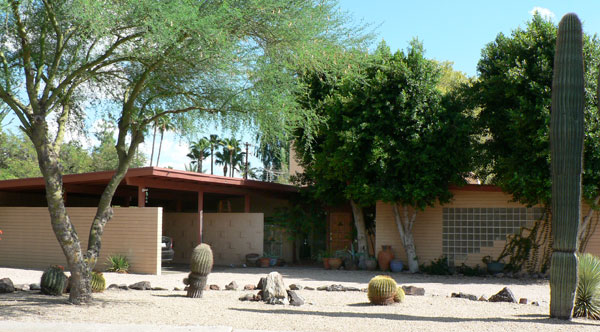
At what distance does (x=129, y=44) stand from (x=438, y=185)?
10.7 meters

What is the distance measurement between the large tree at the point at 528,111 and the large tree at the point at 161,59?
737cm

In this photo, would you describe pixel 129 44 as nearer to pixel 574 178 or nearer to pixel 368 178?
pixel 574 178

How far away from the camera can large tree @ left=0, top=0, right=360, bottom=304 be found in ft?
32.0

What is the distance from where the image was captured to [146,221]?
57.3ft

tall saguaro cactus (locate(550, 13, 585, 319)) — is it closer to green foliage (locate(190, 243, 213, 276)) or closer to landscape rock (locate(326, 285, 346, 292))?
landscape rock (locate(326, 285, 346, 292))

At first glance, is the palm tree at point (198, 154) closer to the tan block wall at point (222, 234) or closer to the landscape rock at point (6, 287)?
the tan block wall at point (222, 234)

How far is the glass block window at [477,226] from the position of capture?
61.1 ft

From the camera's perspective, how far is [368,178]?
741 inches

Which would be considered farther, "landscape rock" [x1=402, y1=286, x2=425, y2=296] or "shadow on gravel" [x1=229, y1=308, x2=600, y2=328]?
"landscape rock" [x1=402, y1=286, x2=425, y2=296]

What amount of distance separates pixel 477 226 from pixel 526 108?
171 inches

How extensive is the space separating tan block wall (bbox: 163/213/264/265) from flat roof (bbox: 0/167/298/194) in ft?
3.75

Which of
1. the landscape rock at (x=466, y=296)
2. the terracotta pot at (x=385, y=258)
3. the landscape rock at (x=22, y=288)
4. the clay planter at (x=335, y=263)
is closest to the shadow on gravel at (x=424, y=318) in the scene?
the landscape rock at (x=466, y=296)

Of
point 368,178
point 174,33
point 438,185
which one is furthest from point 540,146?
point 174,33

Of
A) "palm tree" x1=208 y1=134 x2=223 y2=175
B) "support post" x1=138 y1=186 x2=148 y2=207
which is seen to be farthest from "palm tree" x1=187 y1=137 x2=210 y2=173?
"support post" x1=138 y1=186 x2=148 y2=207
